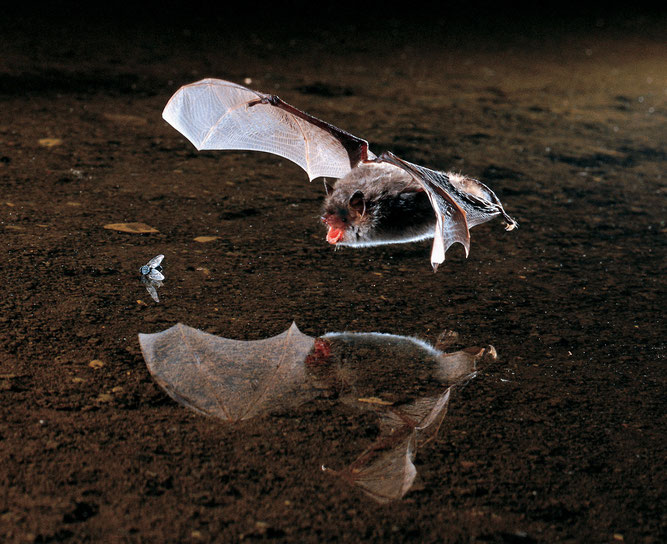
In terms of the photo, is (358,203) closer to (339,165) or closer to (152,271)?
(339,165)

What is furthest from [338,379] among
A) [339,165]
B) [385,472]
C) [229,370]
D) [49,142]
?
[49,142]

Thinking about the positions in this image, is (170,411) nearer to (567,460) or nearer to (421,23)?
(567,460)

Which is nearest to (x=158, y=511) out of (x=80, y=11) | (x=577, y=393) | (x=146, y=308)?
(x=146, y=308)

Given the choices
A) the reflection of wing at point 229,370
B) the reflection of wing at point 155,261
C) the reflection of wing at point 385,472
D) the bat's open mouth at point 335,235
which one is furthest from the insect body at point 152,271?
the reflection of wing at point 385,472

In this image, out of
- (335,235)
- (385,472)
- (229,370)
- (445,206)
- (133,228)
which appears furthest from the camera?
(133,228)

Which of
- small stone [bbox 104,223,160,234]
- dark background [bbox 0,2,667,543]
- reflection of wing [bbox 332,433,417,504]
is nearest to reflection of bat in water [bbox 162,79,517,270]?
dark background [bbox 0,2,667,543]

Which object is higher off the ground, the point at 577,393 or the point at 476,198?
the point at 476,198
